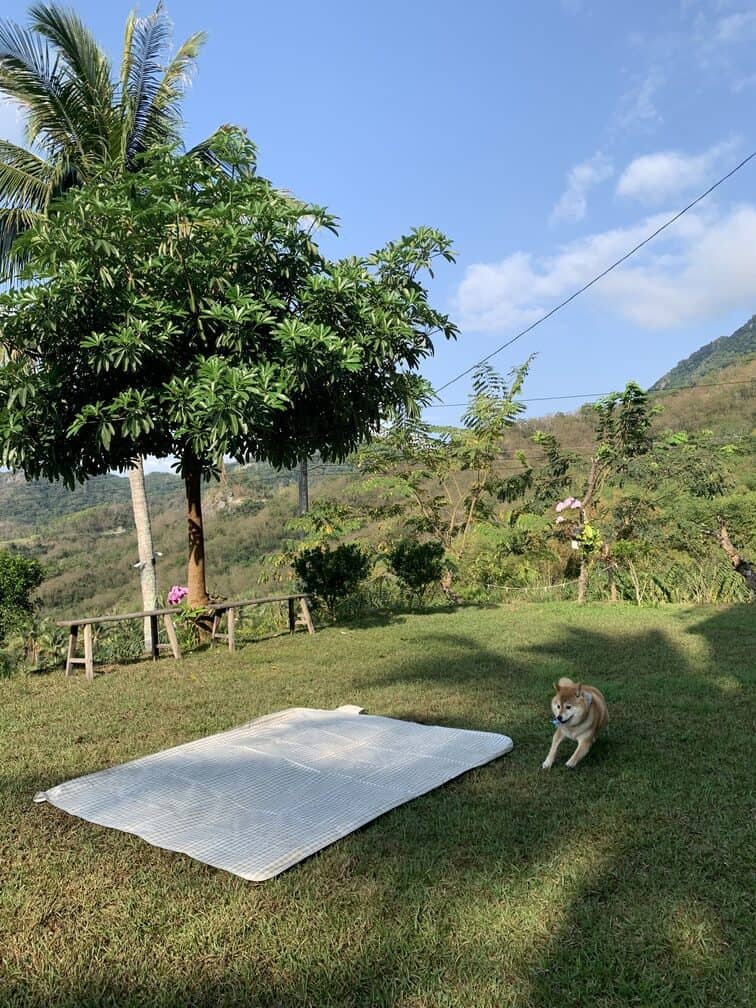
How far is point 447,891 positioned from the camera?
2.38 meters

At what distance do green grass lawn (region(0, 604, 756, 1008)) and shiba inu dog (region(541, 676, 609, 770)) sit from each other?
0.11m

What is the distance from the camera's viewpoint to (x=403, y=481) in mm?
11031

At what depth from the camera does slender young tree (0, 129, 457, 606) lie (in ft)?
19.4

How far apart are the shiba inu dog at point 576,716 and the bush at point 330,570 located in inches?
237

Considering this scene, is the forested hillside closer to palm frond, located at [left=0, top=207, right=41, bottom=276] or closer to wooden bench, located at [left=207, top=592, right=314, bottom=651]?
wooden bench, located at [left=207, top=592, right=314, bottom=651]

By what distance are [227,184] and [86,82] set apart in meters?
4.34

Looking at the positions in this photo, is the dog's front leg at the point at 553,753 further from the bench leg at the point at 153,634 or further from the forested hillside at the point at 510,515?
the forested hillside at the point at 510,515

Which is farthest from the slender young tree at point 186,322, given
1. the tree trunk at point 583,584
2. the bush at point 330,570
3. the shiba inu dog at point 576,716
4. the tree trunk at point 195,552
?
the tree trunk at point 583,584

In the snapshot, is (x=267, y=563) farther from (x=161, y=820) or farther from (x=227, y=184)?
(x=161, y=820)

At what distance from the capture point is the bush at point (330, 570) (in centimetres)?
944

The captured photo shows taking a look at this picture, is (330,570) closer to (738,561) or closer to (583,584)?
(583,584)

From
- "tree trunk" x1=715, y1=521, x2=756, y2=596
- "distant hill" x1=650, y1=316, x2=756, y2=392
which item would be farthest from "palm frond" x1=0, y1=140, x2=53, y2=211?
"distant hill" x1=650, y1=316, x2=756, y2=392

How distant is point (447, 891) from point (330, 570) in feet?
23.3

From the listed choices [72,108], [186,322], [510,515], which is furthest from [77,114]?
[510,515]
